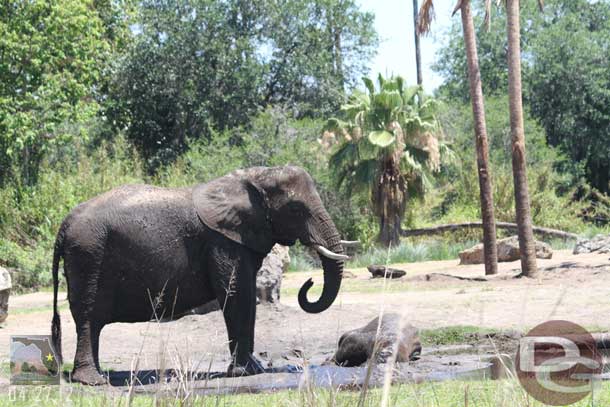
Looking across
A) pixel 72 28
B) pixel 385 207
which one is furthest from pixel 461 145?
pixel 72 28

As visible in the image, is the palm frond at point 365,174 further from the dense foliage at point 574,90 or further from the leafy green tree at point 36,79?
the dense foliage at point 574,90

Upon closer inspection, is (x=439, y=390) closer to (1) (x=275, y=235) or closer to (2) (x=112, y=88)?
(1) (x=275, y=235)

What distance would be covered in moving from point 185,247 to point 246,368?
1.27 meters

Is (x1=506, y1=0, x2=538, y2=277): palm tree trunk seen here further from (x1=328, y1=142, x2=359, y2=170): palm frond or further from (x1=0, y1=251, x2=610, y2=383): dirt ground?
(x1=328, y1=142, x2=359, y2=170): palm frond

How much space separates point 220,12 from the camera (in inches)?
Answer: 1558

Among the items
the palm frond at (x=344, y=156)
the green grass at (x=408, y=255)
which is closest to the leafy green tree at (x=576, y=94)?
the palm frond at (x=344, y=156)

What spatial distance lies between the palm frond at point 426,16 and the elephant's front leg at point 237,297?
13827 millimetres

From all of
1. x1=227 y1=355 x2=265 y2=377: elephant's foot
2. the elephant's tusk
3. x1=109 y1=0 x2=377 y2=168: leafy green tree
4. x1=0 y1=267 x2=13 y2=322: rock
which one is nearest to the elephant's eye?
the elephant's tusk

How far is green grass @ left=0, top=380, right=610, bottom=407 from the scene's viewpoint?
13.8 feet

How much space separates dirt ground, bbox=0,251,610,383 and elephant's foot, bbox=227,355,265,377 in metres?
0.31

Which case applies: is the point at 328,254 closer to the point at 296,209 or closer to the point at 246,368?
the point at 296,209

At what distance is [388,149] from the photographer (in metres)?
29.3

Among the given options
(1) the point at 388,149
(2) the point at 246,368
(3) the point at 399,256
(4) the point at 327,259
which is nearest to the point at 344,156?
(1) the point at 388,149

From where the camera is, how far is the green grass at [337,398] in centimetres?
421
